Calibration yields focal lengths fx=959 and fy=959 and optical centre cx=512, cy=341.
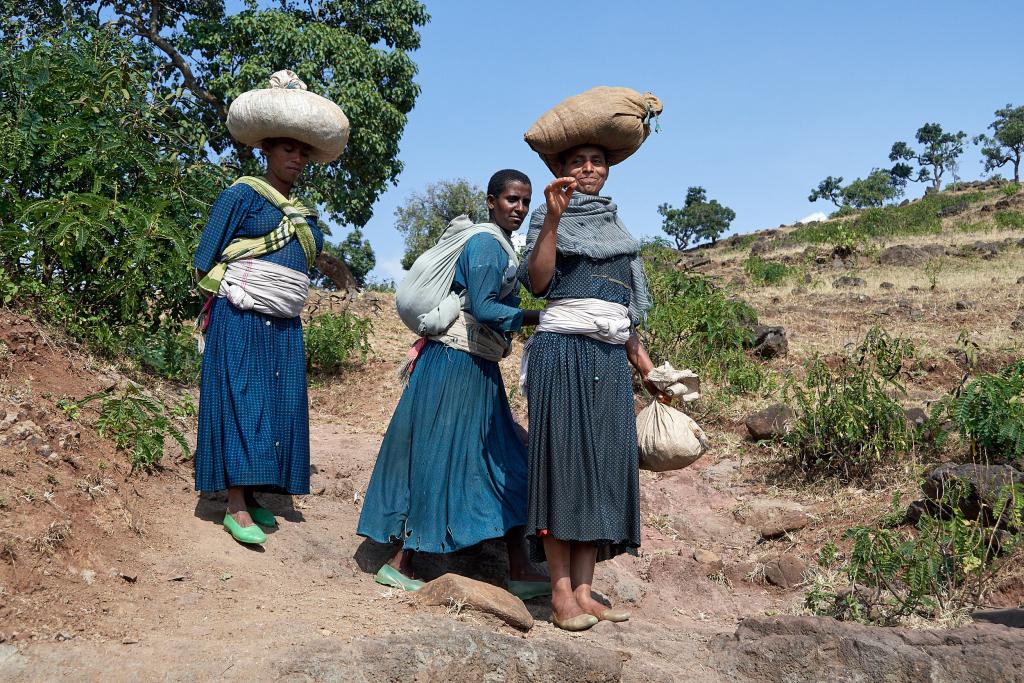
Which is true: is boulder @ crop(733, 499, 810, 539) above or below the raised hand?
below

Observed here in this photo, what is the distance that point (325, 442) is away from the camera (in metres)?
5.93

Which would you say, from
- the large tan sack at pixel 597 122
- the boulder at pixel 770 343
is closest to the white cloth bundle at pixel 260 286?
the large tan sack at pixel 597 122

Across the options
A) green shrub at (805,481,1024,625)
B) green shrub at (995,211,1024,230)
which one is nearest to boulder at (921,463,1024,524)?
green shrub at (805,481,1024,625)

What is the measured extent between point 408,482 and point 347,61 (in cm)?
1113

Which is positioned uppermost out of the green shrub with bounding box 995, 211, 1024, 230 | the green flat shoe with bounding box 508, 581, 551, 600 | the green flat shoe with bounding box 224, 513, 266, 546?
the green shrub with bounding box 995, 211, 1024, 230

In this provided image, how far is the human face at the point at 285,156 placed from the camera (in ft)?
12.7

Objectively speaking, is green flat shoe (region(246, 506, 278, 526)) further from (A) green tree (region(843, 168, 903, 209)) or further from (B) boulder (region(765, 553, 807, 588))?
(A) green tree (region(843, 168, 903, 209))

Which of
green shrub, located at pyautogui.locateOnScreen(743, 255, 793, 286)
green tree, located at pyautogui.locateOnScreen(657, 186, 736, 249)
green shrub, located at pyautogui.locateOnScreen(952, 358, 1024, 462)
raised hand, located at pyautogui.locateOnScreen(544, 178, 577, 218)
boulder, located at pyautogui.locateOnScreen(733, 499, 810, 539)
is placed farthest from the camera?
green tree, located at pyautogui.locateOnScreen(657, 186, 736, 249)

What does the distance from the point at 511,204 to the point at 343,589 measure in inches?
63.5

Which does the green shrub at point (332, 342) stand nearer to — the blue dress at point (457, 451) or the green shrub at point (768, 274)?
the blue dress at point (457, 451)

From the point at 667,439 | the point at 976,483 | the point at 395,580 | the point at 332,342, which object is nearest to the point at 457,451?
the point at 395,580

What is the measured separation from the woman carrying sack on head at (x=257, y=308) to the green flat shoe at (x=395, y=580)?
0.48m

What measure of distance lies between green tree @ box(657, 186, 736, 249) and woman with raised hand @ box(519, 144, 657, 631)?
40.1 metres

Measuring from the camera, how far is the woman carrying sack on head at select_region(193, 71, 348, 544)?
375 centimetres
